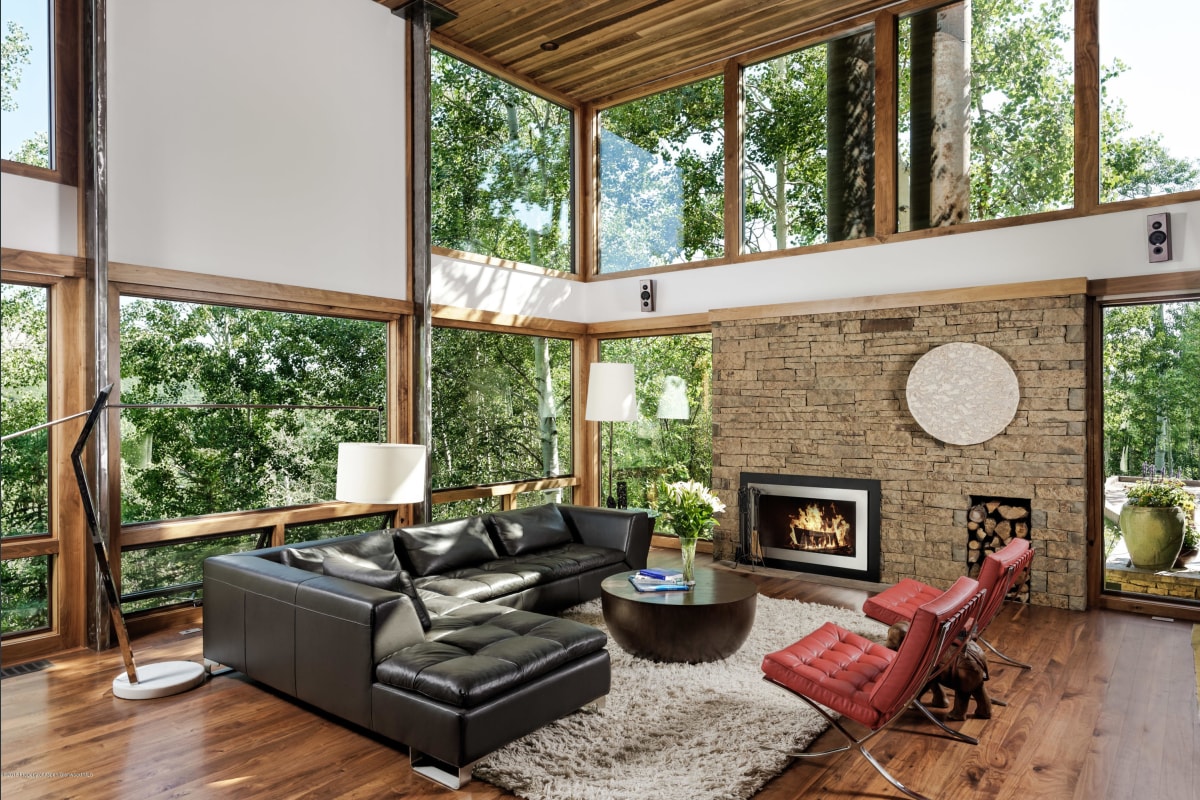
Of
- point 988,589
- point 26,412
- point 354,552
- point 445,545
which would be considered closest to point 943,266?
point 988,589

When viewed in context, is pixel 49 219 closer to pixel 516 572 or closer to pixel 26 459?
pixel 26 459

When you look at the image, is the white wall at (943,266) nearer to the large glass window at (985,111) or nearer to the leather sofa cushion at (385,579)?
the large glass window at (985,111)

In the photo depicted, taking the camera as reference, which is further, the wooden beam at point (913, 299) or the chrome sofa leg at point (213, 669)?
the wooden beam at point (913, 299)

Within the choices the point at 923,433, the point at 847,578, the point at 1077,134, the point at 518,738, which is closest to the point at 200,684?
the point at 518,738

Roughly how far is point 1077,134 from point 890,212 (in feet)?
4.48

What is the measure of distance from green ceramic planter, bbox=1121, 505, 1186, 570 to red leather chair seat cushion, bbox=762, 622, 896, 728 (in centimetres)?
304

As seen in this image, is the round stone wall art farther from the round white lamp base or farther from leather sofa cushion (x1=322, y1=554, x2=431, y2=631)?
the round white lamp base

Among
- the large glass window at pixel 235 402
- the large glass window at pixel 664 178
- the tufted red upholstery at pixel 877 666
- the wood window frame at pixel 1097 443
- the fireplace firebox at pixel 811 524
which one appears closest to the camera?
the tufted red upholstery at pixel 877 666

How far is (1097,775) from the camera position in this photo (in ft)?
9.99

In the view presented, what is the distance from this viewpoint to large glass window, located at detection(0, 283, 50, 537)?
4.28 m

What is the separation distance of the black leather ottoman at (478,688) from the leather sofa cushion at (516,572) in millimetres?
977

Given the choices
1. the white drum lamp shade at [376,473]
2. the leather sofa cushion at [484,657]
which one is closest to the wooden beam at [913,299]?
the leather sofa cushion at [484,657]

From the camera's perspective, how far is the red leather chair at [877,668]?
2.85 metres

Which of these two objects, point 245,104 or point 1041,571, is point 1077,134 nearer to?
point 1041,571
